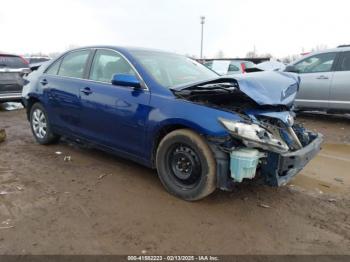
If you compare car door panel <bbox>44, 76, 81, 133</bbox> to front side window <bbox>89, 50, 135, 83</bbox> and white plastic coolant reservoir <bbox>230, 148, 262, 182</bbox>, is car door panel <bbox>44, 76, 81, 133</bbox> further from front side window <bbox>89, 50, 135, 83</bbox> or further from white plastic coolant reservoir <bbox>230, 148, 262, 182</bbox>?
white plastic coolant reservoir <bbox>230, 148, 262, 182</bbox>

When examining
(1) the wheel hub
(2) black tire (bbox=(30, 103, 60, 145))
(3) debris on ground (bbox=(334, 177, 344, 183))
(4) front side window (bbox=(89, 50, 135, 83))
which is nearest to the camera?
(1) the wheel hub

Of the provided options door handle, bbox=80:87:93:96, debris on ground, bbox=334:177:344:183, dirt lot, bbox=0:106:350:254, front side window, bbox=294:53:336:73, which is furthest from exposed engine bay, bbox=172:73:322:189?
front side window, bbox=294:53:336:73

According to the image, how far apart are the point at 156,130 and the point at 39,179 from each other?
1692 millimetres

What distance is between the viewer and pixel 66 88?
5078 millimetres

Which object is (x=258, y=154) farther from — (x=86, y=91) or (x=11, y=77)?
(x=11, y=77)

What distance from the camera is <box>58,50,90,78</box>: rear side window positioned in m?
5.02

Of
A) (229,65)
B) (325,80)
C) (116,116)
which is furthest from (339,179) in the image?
(229,65)

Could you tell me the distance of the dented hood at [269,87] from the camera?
11.6 ft

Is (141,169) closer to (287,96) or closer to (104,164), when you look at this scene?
(104,164)

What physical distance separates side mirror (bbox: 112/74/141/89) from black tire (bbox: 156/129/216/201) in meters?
0.74

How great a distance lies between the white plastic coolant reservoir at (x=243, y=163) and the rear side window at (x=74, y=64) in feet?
8.82

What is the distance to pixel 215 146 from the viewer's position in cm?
344

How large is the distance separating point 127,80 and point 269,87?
62.8 inches

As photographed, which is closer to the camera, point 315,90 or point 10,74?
point 315,90
